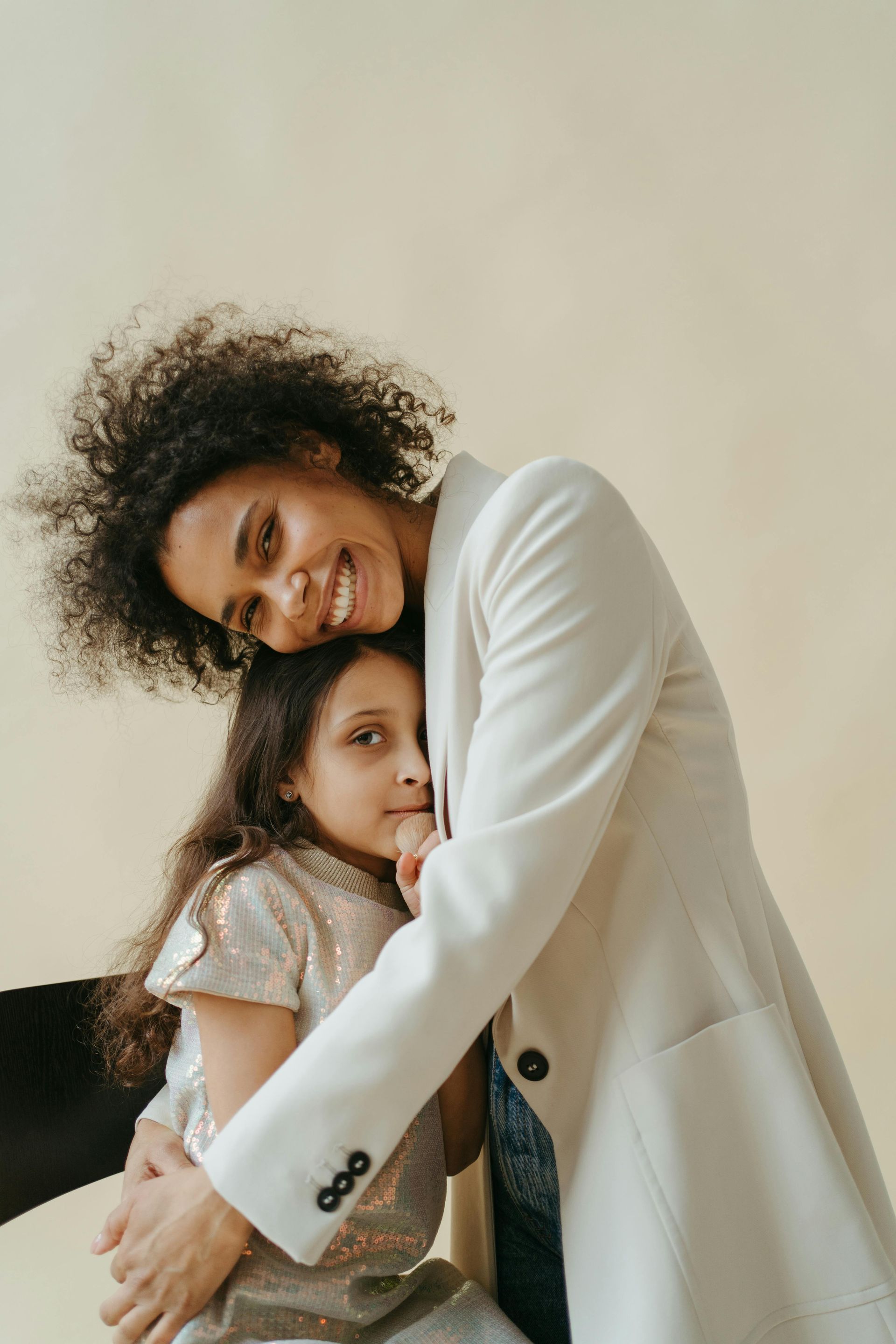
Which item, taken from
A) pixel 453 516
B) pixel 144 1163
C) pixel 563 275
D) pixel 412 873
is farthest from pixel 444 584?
pixel 563 275

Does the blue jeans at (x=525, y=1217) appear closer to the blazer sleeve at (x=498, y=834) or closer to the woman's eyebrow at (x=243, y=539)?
the blazer sleeve at (x=498, y=834)

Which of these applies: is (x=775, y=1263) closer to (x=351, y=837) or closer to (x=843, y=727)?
(x=351, y=837)

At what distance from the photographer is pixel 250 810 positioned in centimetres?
150

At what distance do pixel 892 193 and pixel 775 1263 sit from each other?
2460 mm

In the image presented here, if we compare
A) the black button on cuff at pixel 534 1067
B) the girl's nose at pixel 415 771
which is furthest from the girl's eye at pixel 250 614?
the black button on cuff at pixel 534 1067

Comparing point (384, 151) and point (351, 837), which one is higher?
point (384, 151)

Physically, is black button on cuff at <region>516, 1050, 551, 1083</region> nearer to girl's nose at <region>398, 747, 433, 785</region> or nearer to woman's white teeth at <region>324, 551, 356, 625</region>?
girl's nose at <region>398, 747, 433, 785</region>

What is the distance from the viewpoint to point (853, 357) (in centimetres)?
268

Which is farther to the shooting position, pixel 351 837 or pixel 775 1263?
pixel 351 837

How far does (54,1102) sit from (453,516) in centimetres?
90

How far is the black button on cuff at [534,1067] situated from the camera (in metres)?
1.08

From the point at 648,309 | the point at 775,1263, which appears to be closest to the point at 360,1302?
the point at 775,1263

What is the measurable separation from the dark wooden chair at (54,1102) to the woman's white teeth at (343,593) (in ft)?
2.01

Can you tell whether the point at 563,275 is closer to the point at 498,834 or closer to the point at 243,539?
the point at 243,539
